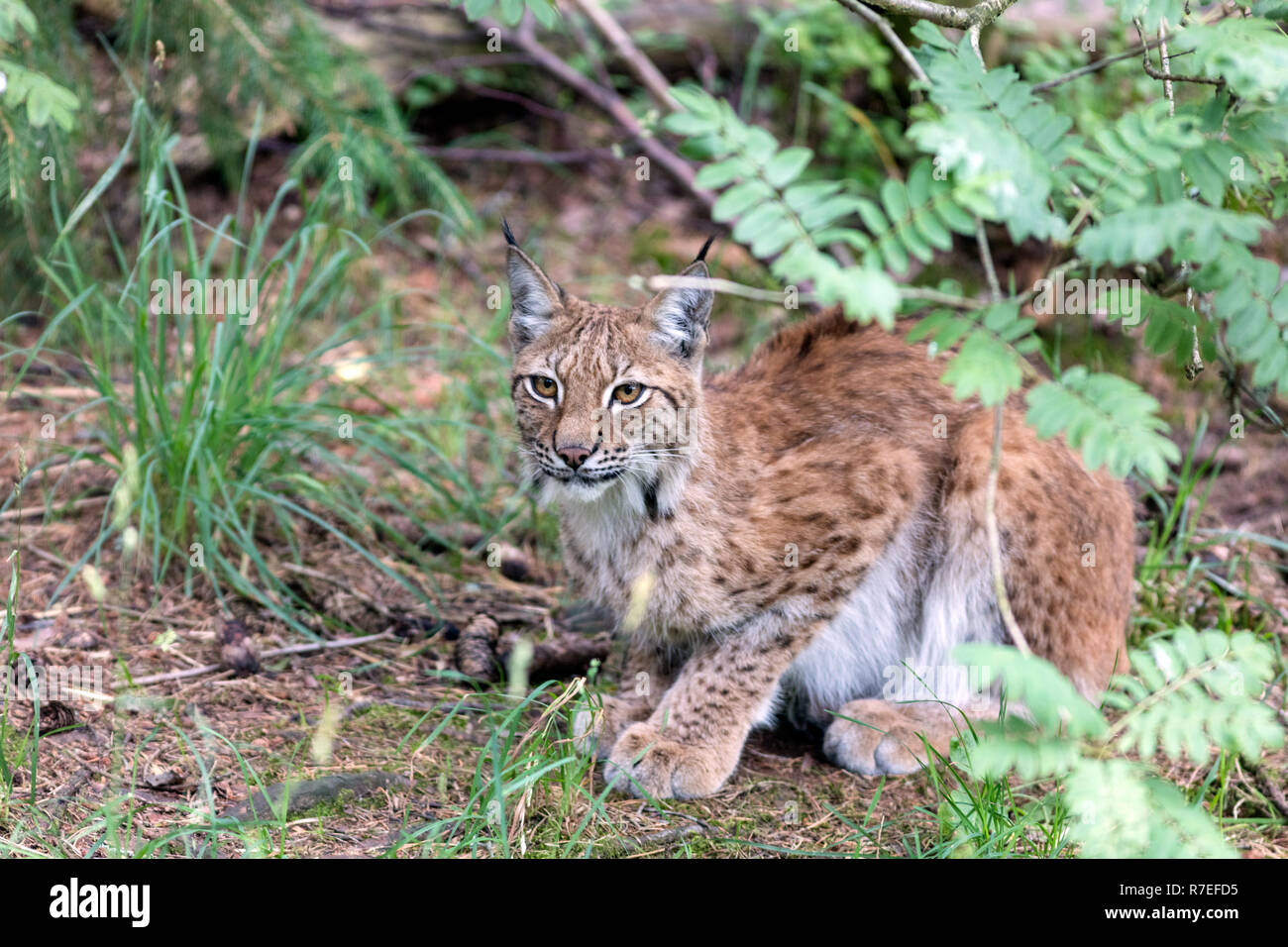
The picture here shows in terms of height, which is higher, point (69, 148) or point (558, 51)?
point (558, 51)

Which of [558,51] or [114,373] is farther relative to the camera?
[558,51]

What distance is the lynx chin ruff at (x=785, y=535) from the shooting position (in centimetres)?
A: 348

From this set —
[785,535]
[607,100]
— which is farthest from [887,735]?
[607,100]

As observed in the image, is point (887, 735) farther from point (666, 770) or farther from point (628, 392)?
point (628, 392)

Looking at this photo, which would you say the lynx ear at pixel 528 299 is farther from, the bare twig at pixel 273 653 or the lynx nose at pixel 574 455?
the bare twig at pixel 273 653

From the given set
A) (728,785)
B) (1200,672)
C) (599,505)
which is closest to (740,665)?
(728,785)

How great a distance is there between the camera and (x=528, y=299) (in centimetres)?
368

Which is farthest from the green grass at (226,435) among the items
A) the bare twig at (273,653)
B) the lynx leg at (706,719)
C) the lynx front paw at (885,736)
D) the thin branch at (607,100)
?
the thin branch at (607,100)

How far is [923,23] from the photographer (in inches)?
100

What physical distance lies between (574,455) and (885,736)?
1.21 m

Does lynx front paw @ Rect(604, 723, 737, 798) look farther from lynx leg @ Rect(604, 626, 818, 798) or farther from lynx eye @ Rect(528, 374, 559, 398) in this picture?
lynx eye @ Rect(528, 374, 559, 398)

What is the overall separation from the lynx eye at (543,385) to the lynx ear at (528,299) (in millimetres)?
191

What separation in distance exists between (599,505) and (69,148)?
2.60m

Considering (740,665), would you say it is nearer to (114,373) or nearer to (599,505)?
(599,505)
